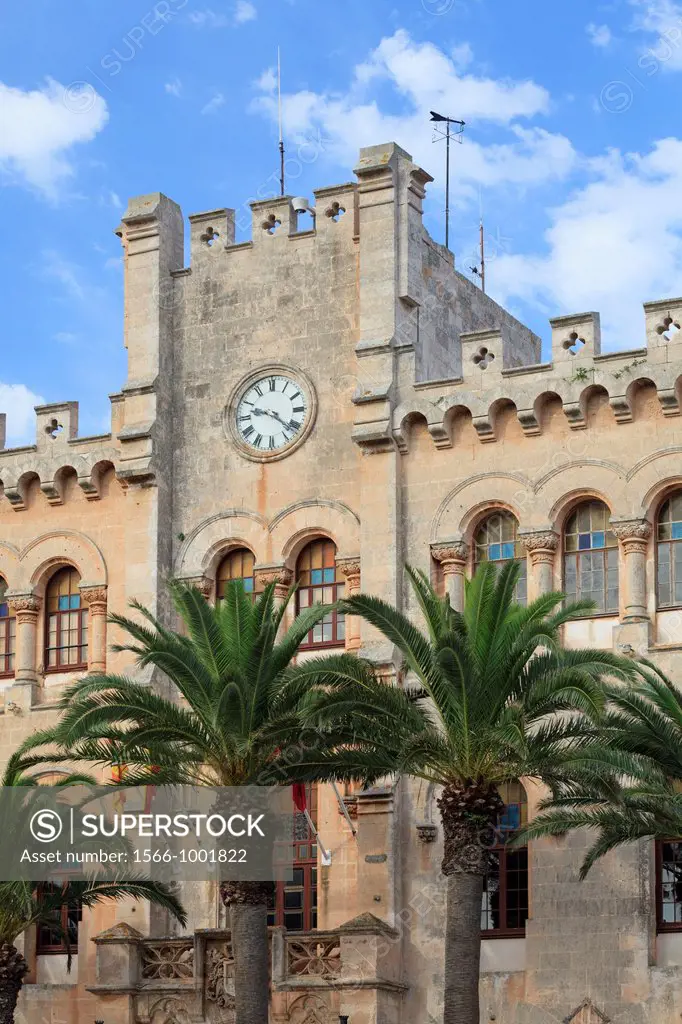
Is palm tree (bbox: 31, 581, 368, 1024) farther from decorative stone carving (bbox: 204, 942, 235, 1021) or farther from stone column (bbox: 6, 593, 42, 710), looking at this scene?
stone column (bbox: 6, 593, 42, 710)

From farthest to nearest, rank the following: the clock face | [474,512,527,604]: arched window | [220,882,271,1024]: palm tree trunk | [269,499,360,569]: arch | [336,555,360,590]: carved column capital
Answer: the clock face, [269,499,360,569]: arch, [336,555,360,590]: carved column capital, [474,512,527,604]: arched window, [220,882,271,1024]: palm tree trunk

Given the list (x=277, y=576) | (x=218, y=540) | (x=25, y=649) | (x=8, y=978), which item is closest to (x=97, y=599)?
(x=25, y=649)

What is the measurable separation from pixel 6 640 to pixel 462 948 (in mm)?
14338

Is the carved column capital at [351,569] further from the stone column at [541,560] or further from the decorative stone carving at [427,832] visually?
the decorative stone carving at [427,832]

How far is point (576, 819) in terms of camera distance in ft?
111

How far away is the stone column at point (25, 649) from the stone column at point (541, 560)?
10.5 metres

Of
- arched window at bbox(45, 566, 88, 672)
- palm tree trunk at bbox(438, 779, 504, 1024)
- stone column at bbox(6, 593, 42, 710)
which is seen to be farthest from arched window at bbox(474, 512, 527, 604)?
stone column at bbox(6, 593, 42, 710)

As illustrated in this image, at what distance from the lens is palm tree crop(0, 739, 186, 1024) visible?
36.4 m

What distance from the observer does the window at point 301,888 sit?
130ft

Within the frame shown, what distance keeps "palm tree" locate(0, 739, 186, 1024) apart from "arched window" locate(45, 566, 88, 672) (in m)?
6.04

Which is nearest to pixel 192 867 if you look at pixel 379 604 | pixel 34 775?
pixel 34 775

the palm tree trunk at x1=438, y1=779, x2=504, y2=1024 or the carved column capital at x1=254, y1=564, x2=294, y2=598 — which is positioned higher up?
the carved column capital at x1=254, y1=564, x2=294, y2=598

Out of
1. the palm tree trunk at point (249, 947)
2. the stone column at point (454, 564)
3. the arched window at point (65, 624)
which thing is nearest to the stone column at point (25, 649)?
the arched window at point (65, 624)

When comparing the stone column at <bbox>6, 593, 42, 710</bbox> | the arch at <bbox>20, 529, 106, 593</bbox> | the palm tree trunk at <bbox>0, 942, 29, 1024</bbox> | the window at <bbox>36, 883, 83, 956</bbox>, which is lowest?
the palm tree trunk at <bbox>0, 942, 29, 1024</bbox>
